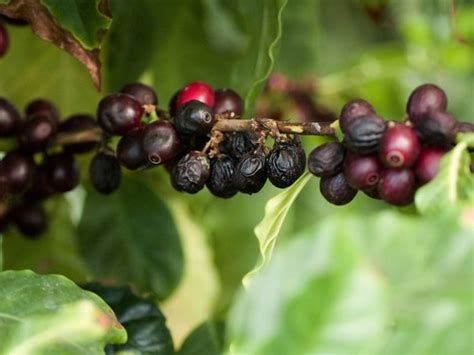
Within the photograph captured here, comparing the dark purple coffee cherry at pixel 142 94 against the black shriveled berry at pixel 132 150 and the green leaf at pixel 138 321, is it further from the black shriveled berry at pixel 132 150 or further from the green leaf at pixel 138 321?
the green leaf at pixel 138 321

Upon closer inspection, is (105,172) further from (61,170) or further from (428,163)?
(428,163)

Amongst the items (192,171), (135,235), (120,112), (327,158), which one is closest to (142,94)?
(120,112)

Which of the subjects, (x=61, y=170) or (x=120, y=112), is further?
(x=61, y=170)

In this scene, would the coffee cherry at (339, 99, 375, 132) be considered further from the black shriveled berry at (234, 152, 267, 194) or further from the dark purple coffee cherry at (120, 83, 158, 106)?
the dark purple coffee cherry at (120, 83, 158, 106)

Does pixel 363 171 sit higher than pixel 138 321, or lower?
higher

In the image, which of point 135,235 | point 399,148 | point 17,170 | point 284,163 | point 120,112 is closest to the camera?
point 399,148

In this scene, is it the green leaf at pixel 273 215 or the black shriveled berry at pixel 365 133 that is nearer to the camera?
the black shriveled berry at pixel 365 133

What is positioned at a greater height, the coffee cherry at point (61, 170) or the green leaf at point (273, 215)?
the green leaf at point (273, 215)

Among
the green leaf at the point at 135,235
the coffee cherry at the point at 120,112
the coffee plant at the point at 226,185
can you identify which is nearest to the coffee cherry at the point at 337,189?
the coffee plant at the point at 226,185
